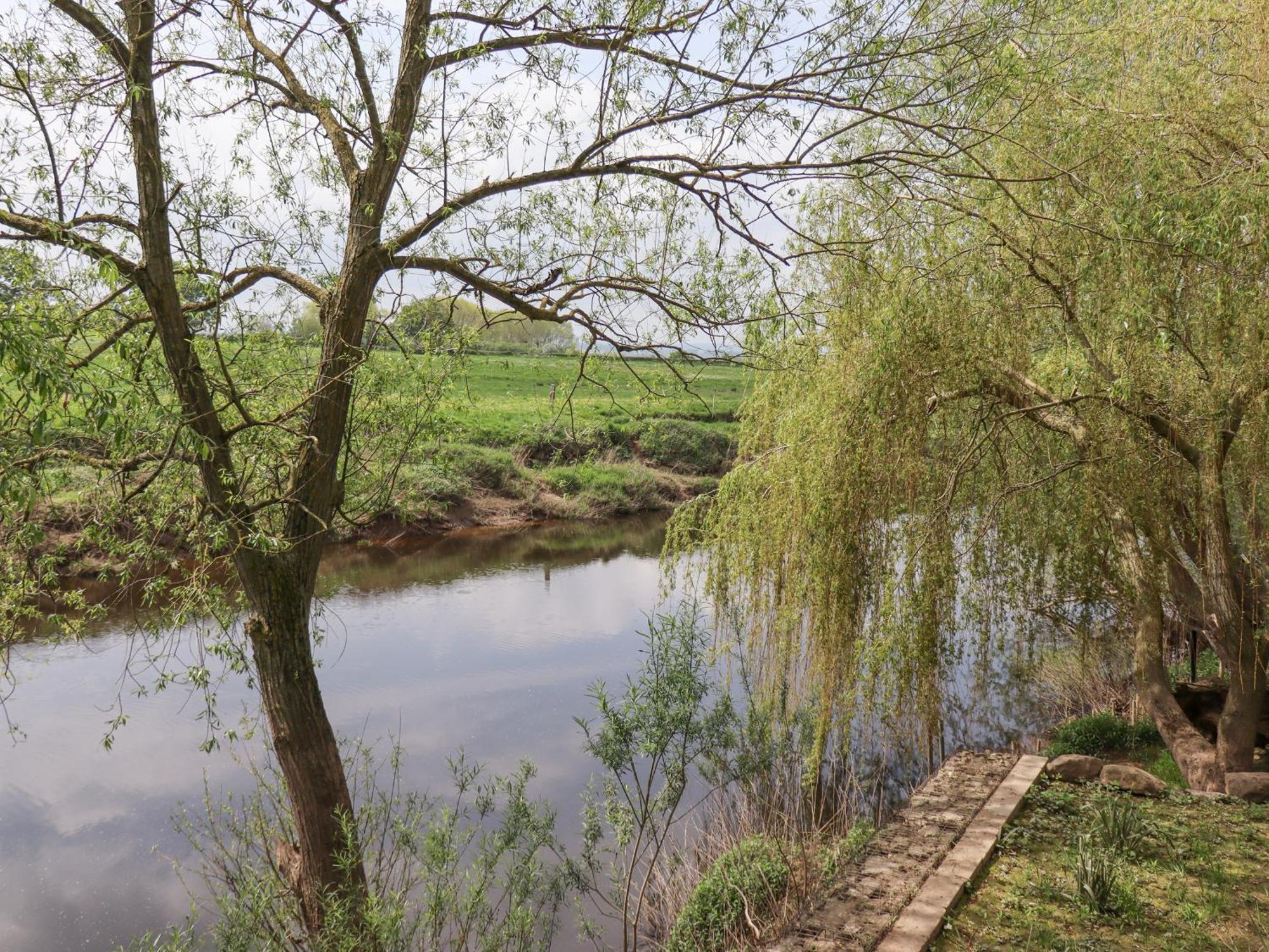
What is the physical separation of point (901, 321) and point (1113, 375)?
1.35 meters

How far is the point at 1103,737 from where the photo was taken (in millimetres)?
7906

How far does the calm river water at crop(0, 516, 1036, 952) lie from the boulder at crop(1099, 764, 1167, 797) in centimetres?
234

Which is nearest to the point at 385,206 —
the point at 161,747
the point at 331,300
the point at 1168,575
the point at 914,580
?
the point at 331,300

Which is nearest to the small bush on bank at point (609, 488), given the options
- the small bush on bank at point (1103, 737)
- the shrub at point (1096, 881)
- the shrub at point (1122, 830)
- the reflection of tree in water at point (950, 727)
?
the reflection of tree in water at point (950, 727)

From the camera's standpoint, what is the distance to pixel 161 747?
8750 millimetres

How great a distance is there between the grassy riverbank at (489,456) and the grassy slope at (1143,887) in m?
3.17

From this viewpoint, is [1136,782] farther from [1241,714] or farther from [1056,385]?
[1056,385]

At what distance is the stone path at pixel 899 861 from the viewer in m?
4.23

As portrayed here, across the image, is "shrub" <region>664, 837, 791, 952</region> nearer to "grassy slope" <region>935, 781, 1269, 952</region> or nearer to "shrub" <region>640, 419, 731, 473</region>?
"grassy slope" <region>935, 781, 1269, 952</region>

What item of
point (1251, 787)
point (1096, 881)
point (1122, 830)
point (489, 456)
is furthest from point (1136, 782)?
point (489, 456)

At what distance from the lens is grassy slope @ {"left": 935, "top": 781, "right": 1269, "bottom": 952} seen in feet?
13.4

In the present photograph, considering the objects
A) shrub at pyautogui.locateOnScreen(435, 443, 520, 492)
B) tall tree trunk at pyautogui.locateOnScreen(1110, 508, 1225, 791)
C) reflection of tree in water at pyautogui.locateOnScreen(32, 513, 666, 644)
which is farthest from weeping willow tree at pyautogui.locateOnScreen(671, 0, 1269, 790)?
shrub at pyautogui.locateOnScreen(435, 443, 520, 492)

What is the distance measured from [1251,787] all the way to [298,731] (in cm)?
588

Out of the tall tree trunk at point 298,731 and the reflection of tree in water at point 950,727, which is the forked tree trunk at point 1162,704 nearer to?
the reflection of tree in water at point 950,727
